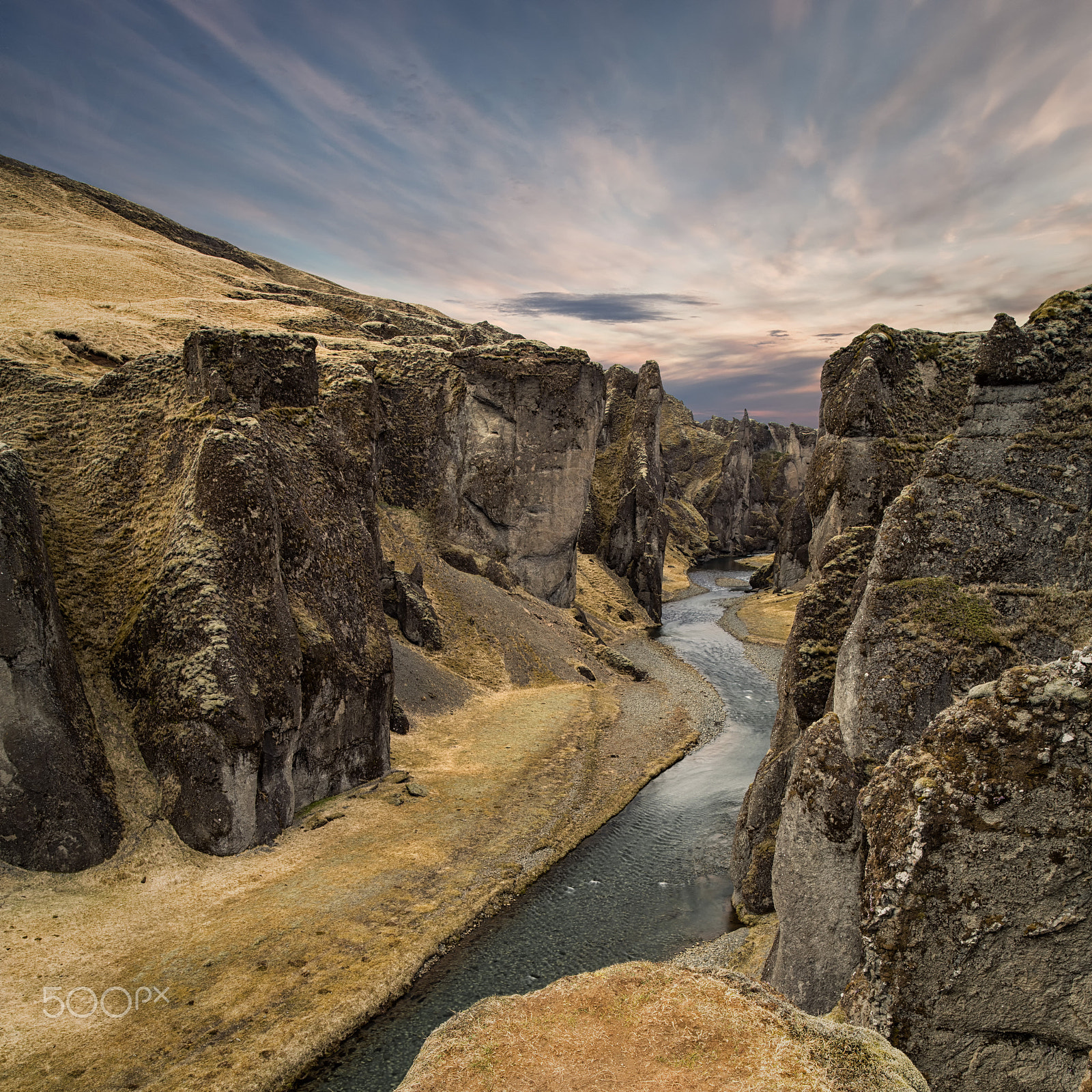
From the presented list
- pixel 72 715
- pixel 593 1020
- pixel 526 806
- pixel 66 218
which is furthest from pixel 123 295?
pixel 593 1020

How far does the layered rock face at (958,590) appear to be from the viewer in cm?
1304

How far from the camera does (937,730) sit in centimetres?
1026

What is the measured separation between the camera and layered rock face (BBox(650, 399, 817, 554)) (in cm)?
14362

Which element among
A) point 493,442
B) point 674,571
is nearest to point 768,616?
point 493,442

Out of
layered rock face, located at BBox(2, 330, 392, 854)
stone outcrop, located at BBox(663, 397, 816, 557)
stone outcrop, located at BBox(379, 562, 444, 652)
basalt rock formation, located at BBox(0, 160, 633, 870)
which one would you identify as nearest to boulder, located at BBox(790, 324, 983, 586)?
layered rock face, located at BBox(2, 330, 392, 854)

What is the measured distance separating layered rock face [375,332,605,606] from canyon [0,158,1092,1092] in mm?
13992

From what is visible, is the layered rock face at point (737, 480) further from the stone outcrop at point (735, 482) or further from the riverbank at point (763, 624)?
the riverbank at point (763, 624)

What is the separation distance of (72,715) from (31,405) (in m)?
16.0

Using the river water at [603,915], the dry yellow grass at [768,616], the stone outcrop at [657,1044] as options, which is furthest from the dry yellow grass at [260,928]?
→ the dry yellow grass at [768,616]

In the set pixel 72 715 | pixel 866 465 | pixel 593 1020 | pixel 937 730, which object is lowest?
pixel 72 715

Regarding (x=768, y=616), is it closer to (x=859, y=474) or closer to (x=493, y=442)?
(x=493, y=442)

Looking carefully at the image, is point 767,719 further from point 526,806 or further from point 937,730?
point 937,730

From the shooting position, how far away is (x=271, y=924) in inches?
806

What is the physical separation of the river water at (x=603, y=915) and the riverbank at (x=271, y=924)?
25.8 inches
